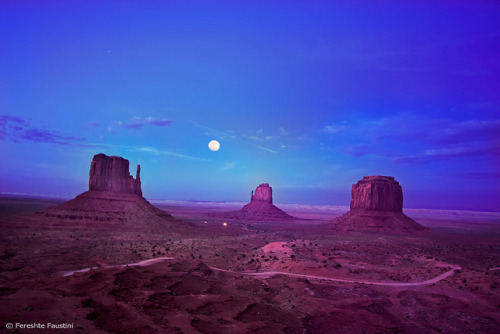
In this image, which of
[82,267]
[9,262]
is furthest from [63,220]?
[82,267]

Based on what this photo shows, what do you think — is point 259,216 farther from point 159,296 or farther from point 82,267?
point 159,296

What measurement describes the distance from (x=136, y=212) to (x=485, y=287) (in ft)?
219

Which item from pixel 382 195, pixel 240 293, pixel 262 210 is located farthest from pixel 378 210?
pixel 240 293

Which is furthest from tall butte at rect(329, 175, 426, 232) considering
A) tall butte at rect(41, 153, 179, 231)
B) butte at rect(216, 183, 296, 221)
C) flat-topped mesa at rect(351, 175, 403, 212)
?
tall butte at rect(41, 153, 179, 231)

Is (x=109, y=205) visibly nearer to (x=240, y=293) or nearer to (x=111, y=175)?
(x=111, y=175)

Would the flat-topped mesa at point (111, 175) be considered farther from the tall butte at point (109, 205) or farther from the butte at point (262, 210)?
the butte at point (262, 210)

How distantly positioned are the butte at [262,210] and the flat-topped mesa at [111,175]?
69712 mm

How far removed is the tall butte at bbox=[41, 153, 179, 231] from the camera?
63.2 m

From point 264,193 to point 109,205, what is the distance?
101766mm

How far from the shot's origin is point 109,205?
228 feet

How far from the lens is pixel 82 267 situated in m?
27.8

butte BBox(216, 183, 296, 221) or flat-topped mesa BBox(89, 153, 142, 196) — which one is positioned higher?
flat-topped mesa BBox(89, 153, 142, 196)

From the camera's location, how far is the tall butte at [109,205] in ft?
207

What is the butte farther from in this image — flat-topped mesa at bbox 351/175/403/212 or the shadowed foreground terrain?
the shadowed foreground terrain
